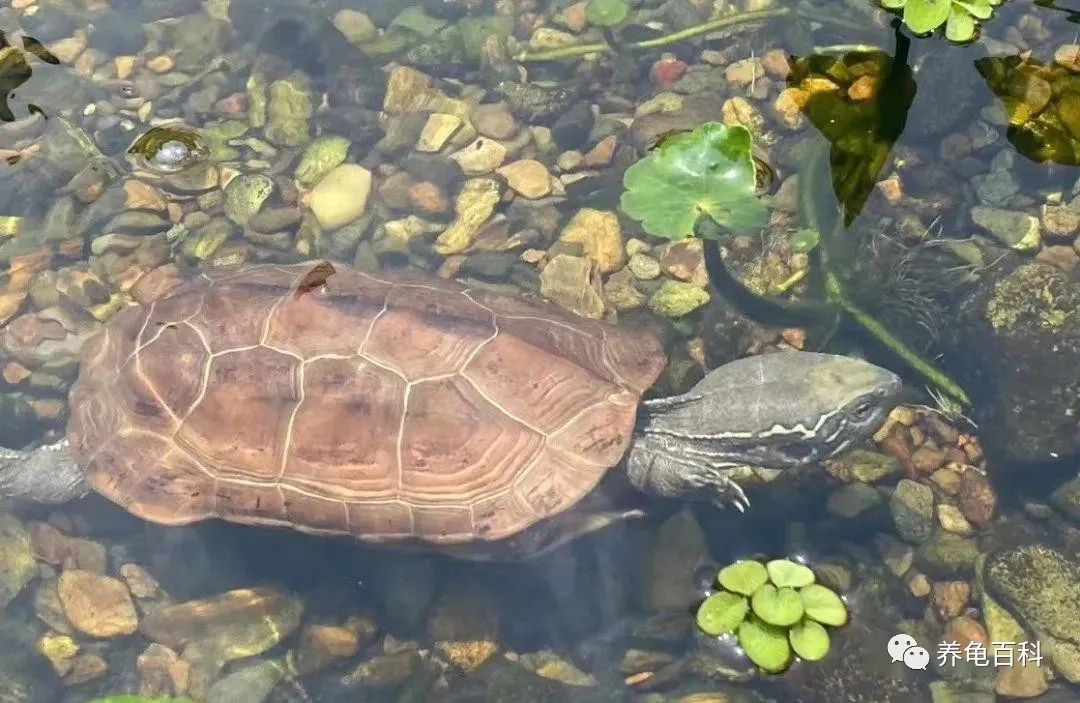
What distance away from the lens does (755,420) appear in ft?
13.0

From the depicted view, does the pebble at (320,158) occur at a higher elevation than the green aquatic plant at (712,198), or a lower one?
lower

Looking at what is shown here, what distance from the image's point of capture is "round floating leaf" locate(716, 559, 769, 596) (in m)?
3.65

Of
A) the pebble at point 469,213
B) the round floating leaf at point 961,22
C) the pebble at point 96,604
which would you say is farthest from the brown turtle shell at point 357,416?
the round floating leaf at point 961,22

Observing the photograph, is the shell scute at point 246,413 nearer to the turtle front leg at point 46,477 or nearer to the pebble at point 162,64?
the turtle front leg at point 46,477

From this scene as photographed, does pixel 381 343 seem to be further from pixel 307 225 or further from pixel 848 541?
pixel 848 541

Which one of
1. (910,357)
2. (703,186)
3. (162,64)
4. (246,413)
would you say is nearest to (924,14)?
(703,186)

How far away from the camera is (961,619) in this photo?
12.7 feet

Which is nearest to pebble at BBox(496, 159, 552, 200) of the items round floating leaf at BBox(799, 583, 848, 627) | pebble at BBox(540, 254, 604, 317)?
pebble at BBox(540, 254, 604, 317)

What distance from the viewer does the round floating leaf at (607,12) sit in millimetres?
5676

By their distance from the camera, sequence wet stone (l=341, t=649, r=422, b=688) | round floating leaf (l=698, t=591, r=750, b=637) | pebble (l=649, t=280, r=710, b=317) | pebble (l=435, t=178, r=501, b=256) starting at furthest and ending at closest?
pebble (l=435, t=178, r=501, b=256), pebble (l=649, t=280, r=710, b=317), wet stone (l=341, t=649, r=422, b=688), round floating leaf (l=698, t=591, r=750, b=637)

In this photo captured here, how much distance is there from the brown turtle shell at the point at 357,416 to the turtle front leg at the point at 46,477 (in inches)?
14.1

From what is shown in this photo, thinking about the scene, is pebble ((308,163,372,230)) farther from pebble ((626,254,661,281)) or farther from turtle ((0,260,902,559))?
pebble ((626,254,661,281))

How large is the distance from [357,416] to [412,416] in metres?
0.23

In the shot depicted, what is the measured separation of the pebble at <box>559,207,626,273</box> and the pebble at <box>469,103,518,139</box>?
0.76 m
